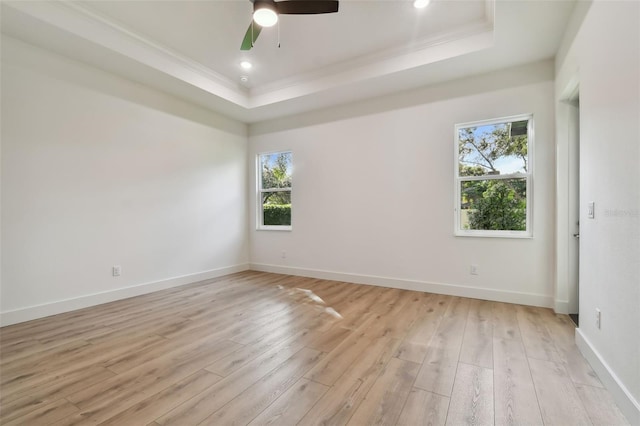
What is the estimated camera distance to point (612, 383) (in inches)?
65.9

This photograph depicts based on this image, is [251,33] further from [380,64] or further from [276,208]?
[276,208]

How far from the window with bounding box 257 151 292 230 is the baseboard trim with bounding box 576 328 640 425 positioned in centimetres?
416

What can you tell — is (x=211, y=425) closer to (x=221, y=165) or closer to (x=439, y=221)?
(x=439, y=221)

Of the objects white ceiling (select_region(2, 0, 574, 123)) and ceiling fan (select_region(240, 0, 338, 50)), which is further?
white ceiling (select_region(2, 0, 574, 123))

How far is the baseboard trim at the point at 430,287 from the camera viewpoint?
336 centimetres

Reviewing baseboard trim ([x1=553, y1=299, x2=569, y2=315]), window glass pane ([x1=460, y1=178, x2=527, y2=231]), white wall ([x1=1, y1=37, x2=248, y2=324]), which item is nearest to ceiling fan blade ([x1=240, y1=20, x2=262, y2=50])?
Answer: white wall ([x1=1, y1=37, x2=248, y2=324])

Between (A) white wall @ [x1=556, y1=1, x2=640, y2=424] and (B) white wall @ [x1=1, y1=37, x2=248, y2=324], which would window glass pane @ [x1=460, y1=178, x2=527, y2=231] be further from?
(B) white wall @ [x1=1, y1=37, x2=248, y2=324]

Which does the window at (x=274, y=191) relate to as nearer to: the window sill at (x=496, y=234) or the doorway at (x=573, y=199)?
the window sill at (x=496, y=234)

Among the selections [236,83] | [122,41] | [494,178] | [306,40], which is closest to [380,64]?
[306,40]

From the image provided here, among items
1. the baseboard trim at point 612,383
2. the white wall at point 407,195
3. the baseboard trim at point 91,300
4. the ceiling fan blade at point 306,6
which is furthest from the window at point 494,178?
the baseboard trim at point 91,300

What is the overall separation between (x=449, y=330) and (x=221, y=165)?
14.5 ft

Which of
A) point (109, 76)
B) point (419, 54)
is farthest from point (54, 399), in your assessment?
point (419, 54)

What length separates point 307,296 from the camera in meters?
3.82

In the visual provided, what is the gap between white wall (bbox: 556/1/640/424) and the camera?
1.48 metres
